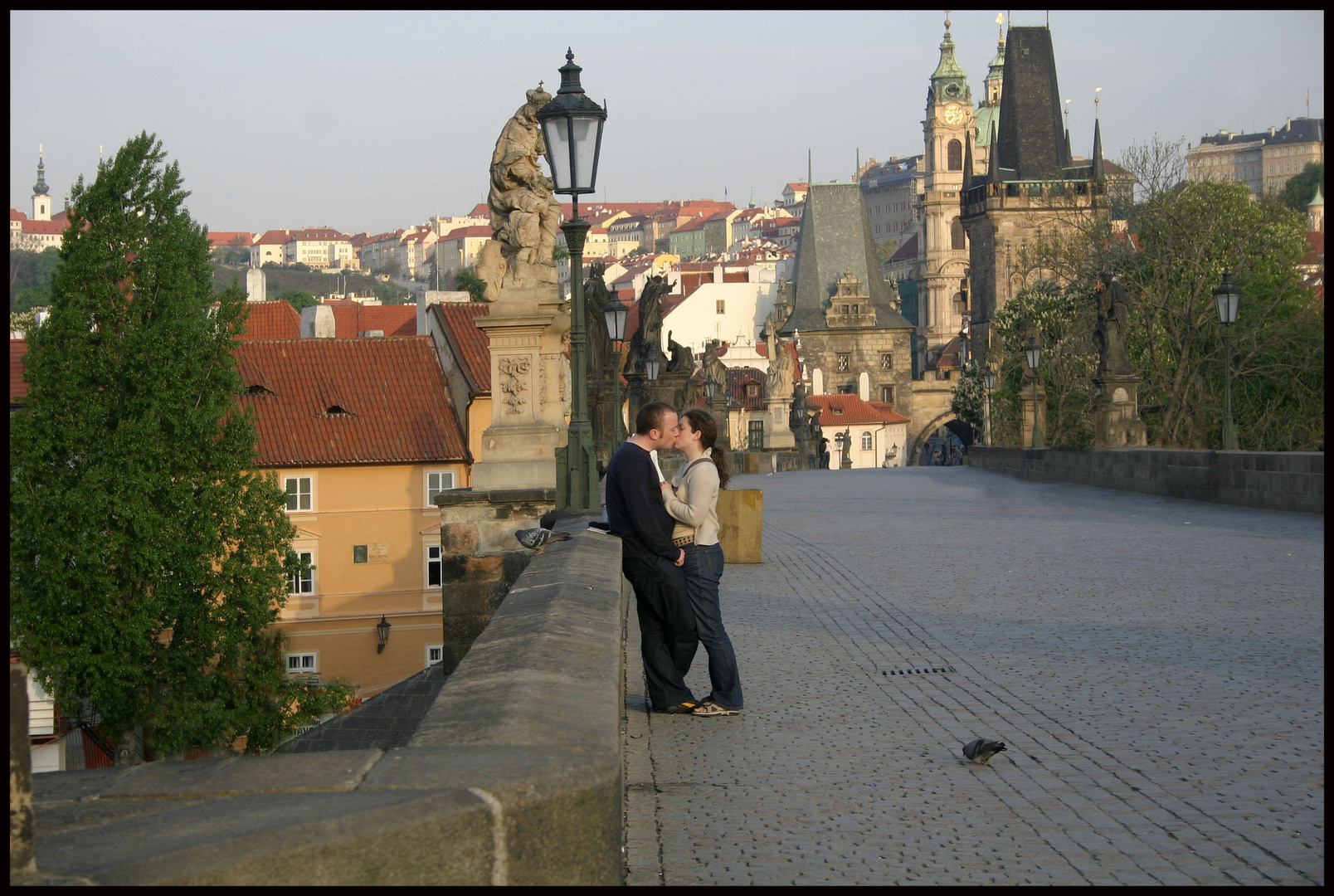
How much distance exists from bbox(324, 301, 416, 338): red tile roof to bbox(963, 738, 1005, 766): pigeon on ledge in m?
67.0

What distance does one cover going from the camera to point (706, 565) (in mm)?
7078

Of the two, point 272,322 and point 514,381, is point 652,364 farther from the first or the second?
point 272,322

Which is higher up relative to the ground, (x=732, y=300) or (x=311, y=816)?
(x=732, y=300)

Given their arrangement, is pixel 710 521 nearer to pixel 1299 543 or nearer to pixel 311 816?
pixel 311 816

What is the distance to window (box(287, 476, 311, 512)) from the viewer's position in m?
42.9

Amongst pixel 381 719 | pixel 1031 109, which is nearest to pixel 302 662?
pixel 381 719

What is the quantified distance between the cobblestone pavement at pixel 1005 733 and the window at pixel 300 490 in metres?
31.1

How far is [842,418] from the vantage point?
112 metres

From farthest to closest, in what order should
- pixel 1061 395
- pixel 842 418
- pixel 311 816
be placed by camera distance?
pixel 842 418 < pixel 1061 395 < pixel 311 816

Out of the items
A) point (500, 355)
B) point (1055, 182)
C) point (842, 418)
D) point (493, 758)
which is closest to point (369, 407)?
point (500, 355)

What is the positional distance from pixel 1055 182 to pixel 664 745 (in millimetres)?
118208

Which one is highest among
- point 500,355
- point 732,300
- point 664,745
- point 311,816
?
point 732,300

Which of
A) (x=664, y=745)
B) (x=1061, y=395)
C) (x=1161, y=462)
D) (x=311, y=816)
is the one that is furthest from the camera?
(x=1061, y=395)

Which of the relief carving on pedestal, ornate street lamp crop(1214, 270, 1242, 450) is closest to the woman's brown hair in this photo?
the relief carving on pedestal
